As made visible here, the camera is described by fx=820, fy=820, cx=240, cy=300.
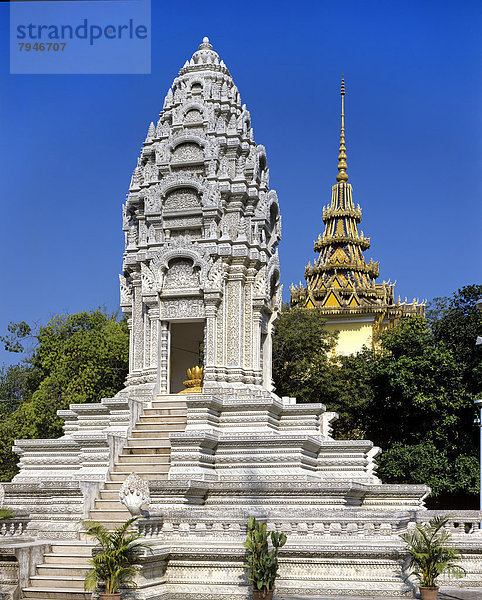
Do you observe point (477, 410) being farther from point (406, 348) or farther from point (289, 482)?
point (289, 482)

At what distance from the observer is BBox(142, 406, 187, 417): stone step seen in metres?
20.3

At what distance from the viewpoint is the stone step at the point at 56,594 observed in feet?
44.6

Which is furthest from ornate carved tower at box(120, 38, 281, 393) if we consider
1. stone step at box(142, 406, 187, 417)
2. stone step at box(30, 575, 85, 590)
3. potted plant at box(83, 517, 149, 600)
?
potted plant at box(83, 517, 149, 600)

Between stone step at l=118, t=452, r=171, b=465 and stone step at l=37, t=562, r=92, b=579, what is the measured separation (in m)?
4.65

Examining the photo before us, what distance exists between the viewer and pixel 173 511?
15320mm

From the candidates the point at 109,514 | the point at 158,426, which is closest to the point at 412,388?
the point at 158,426

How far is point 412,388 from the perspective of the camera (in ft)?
106

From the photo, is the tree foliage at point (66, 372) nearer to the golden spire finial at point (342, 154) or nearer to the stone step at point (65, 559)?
the stone step at point (65, 559)

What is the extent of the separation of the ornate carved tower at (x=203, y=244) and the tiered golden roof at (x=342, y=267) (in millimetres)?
27150

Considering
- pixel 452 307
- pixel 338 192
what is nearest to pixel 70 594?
pixel 452 307

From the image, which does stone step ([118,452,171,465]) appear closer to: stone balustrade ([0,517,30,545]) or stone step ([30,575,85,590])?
stone balustrade ([0,517,30,545])

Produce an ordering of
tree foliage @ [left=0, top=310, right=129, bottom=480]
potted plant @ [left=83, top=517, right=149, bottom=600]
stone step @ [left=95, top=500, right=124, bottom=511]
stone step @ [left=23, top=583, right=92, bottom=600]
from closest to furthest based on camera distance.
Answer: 1. potted plant @ [left=83, top=517, right=149, bottom=600]
2. stone step @ [left=23, top=583, right=92, bottom=600]
3. stone step @ [left=95, top=500, right=124, bottom=511]
4. tree foliage @ [left=0, top=310, right=129, bottom=480]

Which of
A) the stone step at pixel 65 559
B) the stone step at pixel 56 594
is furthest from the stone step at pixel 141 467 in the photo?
the stone step at pixel 56 594

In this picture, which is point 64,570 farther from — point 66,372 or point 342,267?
point 342,267
